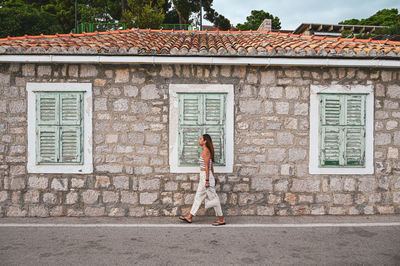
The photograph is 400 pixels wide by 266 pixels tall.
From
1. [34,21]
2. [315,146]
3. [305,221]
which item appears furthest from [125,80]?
[34,21]

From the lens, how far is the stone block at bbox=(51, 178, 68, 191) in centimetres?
632

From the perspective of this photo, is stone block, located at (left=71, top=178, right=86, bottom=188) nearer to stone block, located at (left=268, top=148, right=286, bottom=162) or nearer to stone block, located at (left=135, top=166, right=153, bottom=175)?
stone block, located at (left=135, top=166, right=153, bottom=175)

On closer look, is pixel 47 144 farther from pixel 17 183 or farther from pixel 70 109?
pixel 17 183

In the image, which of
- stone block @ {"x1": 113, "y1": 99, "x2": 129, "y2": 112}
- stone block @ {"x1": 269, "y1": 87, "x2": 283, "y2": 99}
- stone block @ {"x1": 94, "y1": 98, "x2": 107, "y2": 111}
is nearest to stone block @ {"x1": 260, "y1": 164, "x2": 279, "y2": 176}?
stone block @ {"x1": 269, "y1": 87, "x2": 283, "y2": 99}

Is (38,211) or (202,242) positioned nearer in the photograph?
(202,242)

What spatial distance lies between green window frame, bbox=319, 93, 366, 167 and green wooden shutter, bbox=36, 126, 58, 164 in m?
5.54

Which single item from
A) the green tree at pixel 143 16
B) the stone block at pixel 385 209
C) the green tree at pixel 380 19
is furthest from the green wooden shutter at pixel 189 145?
the green tree at pixel 380 19

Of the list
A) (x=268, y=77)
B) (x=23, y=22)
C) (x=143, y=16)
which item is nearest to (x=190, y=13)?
(x=143, y=16)

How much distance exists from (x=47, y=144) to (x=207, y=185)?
344 cm

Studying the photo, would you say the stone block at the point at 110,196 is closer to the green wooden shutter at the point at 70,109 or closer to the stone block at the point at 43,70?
the green wooden shutter at the point at 70,109

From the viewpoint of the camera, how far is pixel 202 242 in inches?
199

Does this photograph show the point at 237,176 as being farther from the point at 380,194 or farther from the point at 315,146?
the point at 380,194

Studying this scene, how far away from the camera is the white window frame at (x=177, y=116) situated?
6.39 metres

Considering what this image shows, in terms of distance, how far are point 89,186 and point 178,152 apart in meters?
1.95
